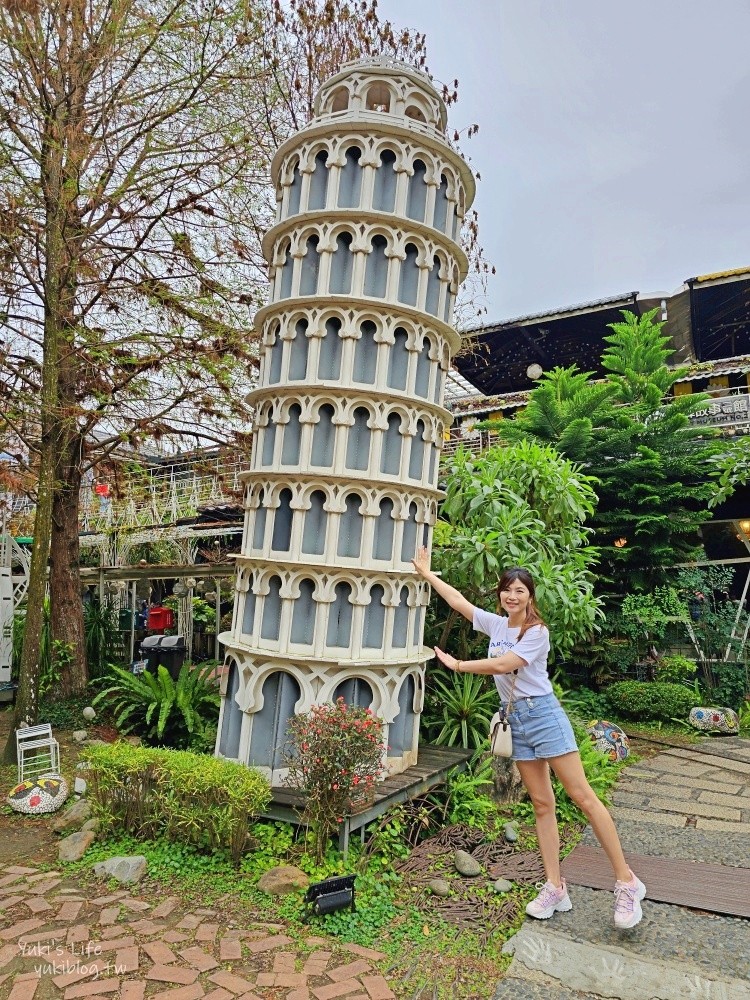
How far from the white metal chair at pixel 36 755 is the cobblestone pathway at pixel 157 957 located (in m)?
2.45

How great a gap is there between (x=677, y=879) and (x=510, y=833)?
4.07ft

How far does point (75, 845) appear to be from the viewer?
4.87 m

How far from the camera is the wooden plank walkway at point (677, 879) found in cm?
418

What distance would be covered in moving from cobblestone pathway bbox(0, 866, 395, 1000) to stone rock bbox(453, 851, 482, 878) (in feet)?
3.99

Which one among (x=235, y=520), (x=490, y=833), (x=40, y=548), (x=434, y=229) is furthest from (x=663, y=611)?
(x=235, y=520)

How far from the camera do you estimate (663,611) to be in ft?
33.4

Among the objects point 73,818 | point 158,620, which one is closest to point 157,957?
point 73,818

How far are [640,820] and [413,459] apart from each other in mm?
3869

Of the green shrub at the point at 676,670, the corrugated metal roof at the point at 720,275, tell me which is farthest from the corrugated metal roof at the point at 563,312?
the green shrub at the point at 676,670

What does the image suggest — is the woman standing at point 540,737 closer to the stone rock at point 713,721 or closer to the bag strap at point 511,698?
the bag strap at point 511,698

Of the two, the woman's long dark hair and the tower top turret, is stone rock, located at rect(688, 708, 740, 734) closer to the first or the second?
the woman's long dark hair

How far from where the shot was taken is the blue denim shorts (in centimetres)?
375

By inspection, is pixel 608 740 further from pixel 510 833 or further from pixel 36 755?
pixel 36 755

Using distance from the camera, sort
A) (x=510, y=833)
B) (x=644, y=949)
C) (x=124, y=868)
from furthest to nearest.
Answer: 1. (x=510, y=833)
2. (x=124, y=868)
3. (x=644, y=949)
